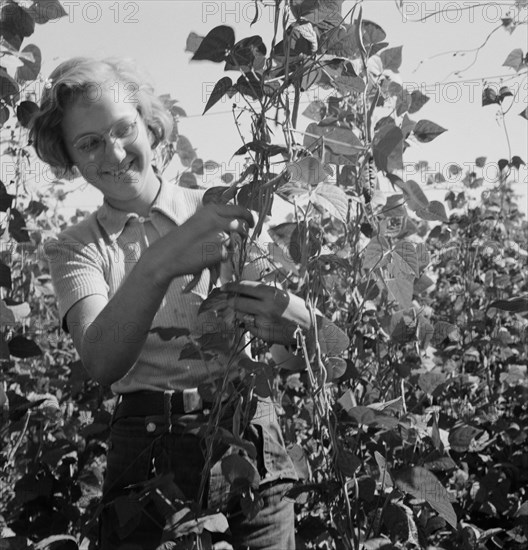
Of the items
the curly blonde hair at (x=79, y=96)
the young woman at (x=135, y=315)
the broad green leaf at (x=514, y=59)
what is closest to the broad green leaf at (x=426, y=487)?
the young woman at (x=135, y=315)

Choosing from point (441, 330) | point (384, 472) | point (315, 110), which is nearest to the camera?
point (384, 472)

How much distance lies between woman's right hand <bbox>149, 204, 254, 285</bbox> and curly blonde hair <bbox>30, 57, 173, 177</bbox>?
1.69 ft

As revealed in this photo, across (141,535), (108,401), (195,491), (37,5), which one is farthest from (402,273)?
(108,401)

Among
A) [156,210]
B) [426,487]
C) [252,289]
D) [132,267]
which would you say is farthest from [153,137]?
[426,487]

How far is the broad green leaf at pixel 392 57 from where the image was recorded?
1.49 metres

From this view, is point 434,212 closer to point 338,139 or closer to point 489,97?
point 338,139

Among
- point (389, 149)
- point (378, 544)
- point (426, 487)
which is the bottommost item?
point (378, 544)

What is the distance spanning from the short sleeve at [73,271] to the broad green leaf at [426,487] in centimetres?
67

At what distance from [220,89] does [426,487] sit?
753 mm

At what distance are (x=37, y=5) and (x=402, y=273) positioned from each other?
87 cm

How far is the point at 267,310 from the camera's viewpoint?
115cm

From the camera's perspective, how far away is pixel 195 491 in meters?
1.48

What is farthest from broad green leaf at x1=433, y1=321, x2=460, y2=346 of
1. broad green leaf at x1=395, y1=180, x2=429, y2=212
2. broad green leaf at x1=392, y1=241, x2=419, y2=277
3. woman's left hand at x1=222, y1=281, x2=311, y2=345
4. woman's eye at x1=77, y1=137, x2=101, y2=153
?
woman's eye at x1=77, y1=137, x2=101, y2=153

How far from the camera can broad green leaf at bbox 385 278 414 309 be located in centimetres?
139
